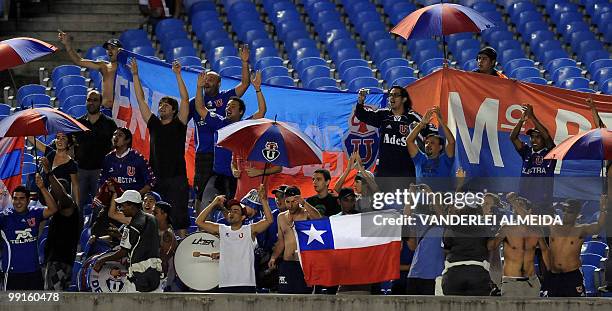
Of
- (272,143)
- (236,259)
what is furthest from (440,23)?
(236,259)

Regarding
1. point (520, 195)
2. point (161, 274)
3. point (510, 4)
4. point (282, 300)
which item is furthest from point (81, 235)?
point (510, 4)

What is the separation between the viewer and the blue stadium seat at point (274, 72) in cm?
2344

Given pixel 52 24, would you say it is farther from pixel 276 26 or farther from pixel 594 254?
pixel 594 254

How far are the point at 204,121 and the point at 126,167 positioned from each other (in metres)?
1.05

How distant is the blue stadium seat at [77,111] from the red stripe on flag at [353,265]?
5835mm

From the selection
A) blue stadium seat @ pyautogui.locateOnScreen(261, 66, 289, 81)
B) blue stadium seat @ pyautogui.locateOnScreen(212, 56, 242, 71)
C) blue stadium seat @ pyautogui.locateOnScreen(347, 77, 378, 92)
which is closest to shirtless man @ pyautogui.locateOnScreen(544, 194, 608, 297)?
blue stadium seat @ pyautogui.locateOnScreen(347, 77, 378, 92)

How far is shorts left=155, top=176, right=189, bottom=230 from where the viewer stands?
1755cm

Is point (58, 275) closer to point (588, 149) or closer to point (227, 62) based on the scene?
point (588, 149)

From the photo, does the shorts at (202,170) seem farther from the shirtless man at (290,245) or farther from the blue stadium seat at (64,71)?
the blue stadium seat at (64,71)

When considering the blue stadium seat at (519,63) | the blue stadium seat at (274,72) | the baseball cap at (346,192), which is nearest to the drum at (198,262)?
the baseball cap at (346,192)

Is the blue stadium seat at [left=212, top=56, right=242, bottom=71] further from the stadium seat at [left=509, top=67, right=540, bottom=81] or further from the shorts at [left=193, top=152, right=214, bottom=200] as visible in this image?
the shorts at [left=193, top=152, right=214, bottom=200]

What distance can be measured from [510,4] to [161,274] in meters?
11.8

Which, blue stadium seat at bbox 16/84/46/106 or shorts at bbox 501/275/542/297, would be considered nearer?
shorts at bbox 501/275/542/297

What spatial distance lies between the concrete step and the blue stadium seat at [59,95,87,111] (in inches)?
200
